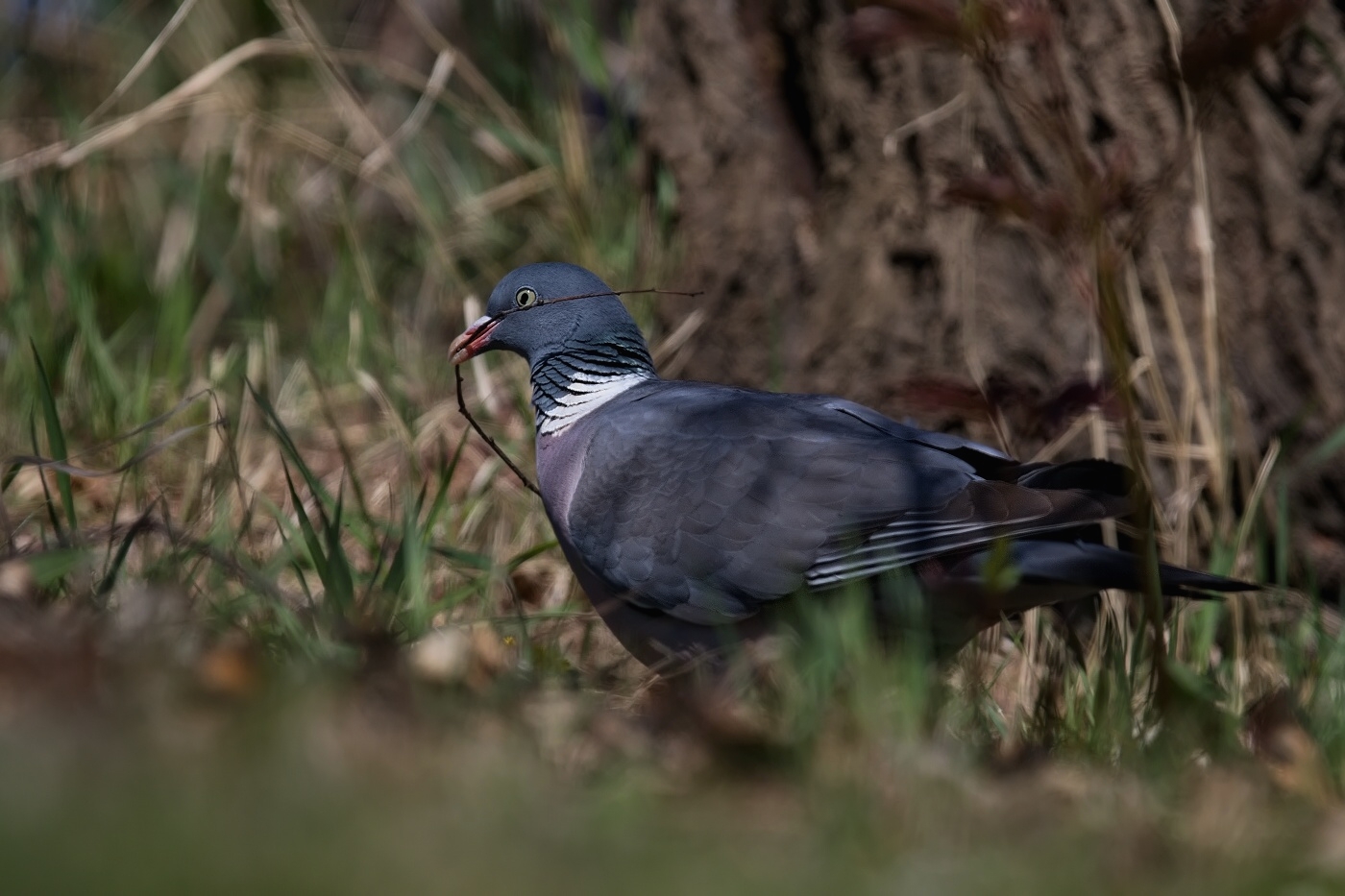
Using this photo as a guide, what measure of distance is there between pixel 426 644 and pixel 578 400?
4.44 ft

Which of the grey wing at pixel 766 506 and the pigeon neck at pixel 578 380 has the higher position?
the pigeon neck at pixel 578 380

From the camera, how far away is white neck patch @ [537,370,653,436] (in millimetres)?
3535

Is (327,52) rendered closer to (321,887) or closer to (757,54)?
(757,54)

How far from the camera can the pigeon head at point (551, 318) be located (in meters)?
3.59

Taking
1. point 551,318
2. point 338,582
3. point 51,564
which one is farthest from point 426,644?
point 551,318

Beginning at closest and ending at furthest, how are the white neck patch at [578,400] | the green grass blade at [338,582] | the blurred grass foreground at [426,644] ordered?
1. the blurred grass foreground at [426,644]
2. the green grass blade at [338,582]
3. the white neck patch at [578,400]

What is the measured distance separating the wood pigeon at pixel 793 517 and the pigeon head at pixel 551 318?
0.28m

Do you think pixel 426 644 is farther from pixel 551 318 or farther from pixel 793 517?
pixel 551 318

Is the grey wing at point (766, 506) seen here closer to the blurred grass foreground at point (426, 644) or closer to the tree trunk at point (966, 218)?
the blurred grass foreground at point (426, 644)

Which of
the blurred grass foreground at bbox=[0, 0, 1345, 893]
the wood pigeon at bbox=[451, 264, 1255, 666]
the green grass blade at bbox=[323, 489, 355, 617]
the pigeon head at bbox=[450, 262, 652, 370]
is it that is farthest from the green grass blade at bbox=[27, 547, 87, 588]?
the pigeon head at bbox=[450, 262, 652, 370]

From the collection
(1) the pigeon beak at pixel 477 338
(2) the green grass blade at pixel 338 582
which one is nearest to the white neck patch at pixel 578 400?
(1) the pigeon beak at pixel 477 338

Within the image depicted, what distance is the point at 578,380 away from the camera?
3.57 m

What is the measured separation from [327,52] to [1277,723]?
3241mm

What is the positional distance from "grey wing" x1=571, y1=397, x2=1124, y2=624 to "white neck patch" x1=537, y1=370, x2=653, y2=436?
0.29 meters
